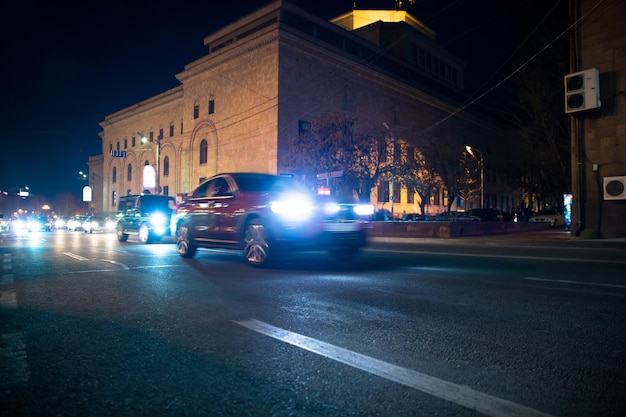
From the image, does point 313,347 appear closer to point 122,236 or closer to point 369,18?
point 122,236

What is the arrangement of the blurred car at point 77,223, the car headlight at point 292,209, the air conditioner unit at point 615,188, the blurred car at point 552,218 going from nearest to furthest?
the car headlight at point 292,209, the air conditioner unit at point 615,188, the blurred car at point 552,218, the blurred car at point 77,223

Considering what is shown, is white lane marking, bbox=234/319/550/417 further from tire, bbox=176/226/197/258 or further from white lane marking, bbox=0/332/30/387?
tire, bbox=176/226/197/258

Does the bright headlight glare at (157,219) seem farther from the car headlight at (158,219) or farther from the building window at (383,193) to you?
the building window at (383,193)

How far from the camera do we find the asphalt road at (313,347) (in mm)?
2514

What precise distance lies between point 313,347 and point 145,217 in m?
15.7

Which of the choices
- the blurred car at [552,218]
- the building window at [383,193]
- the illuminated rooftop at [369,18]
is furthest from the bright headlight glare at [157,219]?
the illuminated rooftop at [369,18]

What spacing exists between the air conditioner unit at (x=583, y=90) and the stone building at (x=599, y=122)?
0.13 feet

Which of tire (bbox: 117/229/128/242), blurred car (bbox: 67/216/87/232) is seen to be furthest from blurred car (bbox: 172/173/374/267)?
blurred car (bbox: 67/216/87/232)

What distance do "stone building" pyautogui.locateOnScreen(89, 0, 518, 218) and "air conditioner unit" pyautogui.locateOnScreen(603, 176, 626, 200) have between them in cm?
2326

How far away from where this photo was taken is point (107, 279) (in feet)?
23.2

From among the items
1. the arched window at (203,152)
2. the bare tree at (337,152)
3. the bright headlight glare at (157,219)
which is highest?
the arched window at (203,152)

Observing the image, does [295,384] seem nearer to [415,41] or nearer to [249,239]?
[249,239]

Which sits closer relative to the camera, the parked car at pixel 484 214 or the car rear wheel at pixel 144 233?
the car rear wheel at pixel 144 233

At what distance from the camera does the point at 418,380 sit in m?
2.81
